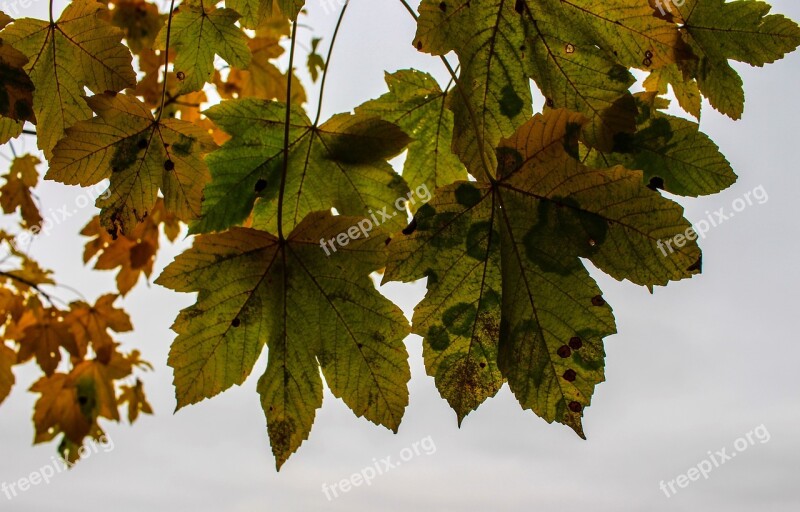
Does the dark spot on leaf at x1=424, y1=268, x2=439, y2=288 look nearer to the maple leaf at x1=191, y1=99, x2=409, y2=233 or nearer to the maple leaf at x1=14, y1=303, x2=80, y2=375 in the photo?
the maple leaf at x1=191, y1=99, x2=409, y2=233

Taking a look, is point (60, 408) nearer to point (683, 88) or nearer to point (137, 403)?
point (137, 403)

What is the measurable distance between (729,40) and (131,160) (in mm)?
1329

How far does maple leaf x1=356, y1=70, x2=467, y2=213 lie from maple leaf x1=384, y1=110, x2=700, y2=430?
0.29 meters

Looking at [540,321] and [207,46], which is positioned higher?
[207,46]

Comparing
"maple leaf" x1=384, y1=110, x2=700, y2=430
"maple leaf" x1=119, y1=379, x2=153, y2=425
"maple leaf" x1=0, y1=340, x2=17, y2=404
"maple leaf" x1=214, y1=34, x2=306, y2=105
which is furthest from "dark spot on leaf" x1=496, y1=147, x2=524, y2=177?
"maple leaf" x1=119, y1=379, x2=153, y2=425

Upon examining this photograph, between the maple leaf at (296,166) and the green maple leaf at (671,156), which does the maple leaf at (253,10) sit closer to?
the maple leaf at (296,166)

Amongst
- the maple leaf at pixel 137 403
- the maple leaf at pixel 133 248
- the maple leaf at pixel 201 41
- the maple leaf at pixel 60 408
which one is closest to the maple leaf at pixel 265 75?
the maple leaf at pixel 133 248

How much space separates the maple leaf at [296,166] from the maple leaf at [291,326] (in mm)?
116

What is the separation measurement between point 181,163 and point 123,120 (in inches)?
6.2

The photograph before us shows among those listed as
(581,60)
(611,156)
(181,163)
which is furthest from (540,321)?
(181,163)

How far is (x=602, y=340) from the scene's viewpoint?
100 cm

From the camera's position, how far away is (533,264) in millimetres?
1068

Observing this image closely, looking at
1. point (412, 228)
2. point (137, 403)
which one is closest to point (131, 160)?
point (412, 228)

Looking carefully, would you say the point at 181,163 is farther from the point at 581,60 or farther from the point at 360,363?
the point at 581,60
